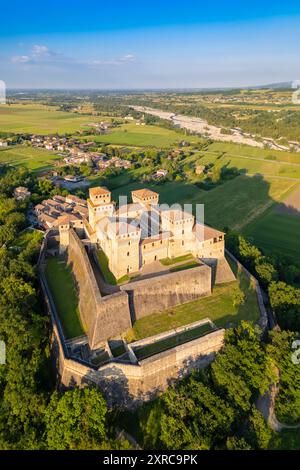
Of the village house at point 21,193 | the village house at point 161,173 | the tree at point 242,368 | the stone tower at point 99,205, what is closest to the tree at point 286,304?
the tree at point 242,368

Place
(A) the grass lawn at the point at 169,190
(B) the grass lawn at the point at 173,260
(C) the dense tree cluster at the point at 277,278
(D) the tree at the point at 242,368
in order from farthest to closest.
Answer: (A) the grass lawn at the point at 169,190, (B) the grass lawn at the point at 173,260, (C) the dense tree cluster at the point at 277,278, (D) the tree at the point at 242,368

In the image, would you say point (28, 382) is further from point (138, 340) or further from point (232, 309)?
point (232, 309)

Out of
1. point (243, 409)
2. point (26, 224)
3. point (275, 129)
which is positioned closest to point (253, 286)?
point (243, 409)

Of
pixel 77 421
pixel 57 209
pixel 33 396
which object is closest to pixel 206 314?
pixel 77 421

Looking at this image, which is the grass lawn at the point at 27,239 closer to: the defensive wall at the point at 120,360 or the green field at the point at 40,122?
the defensive wall at the point at 120,360

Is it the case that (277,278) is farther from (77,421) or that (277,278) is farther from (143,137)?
(143,137)

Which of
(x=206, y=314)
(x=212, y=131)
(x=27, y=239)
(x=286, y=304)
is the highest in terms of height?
(x=212, y=131)

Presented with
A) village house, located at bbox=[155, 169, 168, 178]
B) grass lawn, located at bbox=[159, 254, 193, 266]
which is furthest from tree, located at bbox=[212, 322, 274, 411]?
village house, located at bbox=[155, 169, 168, 178]
